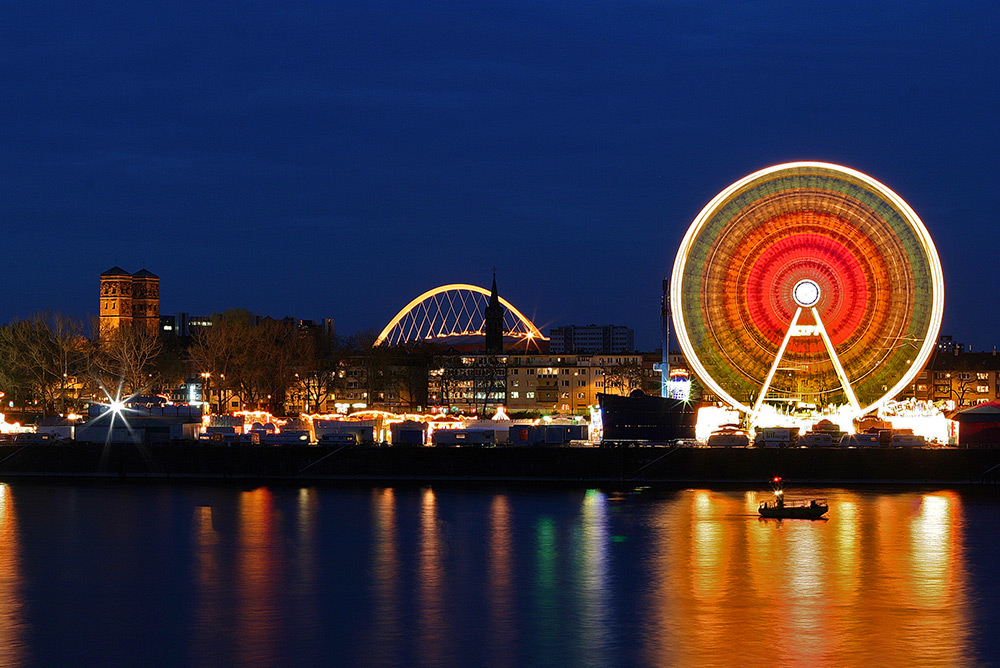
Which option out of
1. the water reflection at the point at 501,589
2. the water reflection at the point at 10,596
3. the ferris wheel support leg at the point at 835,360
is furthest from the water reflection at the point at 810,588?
the water reflection at the point at 10,596

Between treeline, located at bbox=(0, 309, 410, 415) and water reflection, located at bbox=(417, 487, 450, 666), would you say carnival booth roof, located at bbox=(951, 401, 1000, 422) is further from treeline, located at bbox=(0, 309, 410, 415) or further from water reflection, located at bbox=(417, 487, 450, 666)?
treeline, located at bbox=(0, 309, 410, 415)

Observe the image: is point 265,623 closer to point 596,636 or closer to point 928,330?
point 596,636

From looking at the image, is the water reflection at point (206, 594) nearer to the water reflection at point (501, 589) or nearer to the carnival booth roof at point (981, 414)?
the water reflection at point (501, 589)

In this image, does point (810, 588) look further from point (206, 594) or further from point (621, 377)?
point (621, 377)

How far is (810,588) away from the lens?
153 feet

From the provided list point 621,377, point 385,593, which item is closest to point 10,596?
point 385,593

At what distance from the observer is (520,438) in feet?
286

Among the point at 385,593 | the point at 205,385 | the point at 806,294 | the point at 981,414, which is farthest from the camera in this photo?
the point at 205,385

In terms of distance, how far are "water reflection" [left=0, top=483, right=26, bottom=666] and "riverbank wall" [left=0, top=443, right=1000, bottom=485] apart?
18490 millimetres

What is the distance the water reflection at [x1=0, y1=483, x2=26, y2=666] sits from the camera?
125 ft

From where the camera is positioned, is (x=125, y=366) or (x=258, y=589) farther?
(x=125, y=366)

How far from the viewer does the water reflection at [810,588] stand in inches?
1500

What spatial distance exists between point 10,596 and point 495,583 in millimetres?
16222

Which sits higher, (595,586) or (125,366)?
(125,366)
